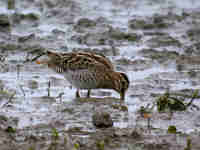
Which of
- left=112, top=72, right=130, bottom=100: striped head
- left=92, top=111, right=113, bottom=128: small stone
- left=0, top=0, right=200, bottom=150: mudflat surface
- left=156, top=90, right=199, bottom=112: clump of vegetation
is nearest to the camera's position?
left=0, top=0, right=200, bottom=150: mudflat surface

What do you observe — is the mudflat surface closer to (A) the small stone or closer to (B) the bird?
(A) the small stone

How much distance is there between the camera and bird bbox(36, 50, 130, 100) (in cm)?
972

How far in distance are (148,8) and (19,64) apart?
6511 millimetres

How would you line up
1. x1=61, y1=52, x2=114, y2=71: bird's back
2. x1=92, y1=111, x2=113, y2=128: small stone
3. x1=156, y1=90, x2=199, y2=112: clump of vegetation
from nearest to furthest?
x1=92, y1=111, x2=113, y2=128: small stone < x1=156, y1=90, x2=199, y2=112: clump of vegetation < x1=61, y1=52, x2=114, y2=71: bird's back

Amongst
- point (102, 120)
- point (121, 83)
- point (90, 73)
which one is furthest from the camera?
point (90, 73)

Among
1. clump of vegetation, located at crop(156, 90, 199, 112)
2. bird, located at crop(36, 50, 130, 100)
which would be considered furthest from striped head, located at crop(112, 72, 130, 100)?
clump of vegetation, located at crop(156, 90, 199, 112)

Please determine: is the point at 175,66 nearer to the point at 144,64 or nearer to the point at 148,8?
the point at 144,64

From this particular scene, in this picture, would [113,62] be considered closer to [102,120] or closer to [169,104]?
[169,104]

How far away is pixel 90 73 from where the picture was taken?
9789 millimetres

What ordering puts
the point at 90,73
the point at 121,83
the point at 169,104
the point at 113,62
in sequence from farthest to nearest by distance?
the point at 113,62 < the point at 90,73 < the point at 121,83 < the point at 169,104

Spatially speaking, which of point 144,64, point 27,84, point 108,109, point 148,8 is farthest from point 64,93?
point 148,8

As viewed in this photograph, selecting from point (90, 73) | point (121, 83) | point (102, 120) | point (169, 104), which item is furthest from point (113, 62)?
point (102, 120)

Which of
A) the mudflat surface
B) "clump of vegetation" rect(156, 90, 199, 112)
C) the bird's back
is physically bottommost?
the mudflat surface

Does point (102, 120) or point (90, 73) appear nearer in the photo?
point (102, 120)
